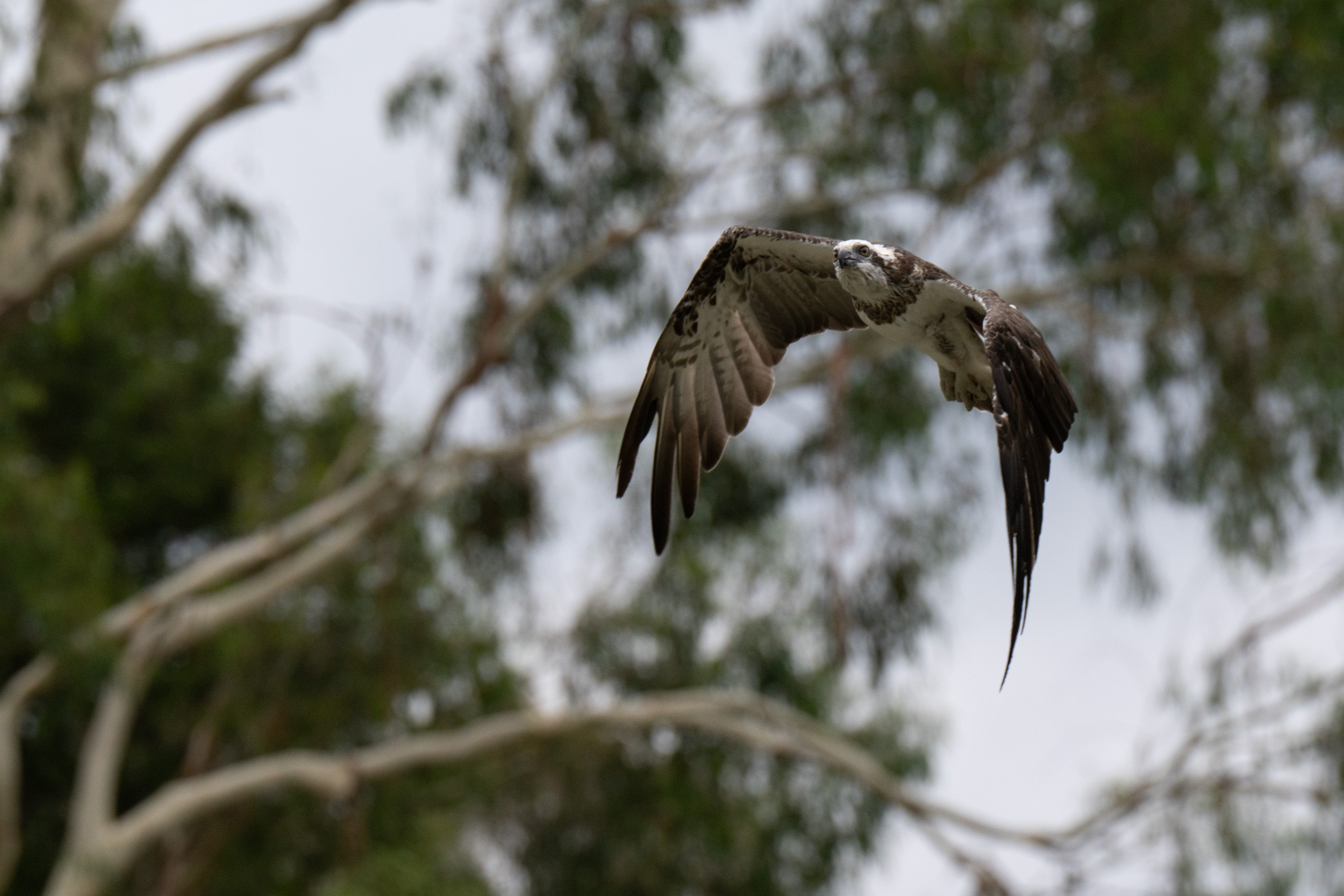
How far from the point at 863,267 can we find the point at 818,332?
494mm

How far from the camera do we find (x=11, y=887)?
9672mm

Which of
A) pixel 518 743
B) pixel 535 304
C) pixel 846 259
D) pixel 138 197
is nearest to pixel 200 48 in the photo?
pixel 138 197

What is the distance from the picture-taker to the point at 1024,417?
6.91ft

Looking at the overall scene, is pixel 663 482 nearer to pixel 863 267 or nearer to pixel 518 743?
pixel 863 267

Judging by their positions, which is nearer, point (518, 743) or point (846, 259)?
point (846, 259)

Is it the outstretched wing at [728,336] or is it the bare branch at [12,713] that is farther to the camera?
the bare branch at [12,713]

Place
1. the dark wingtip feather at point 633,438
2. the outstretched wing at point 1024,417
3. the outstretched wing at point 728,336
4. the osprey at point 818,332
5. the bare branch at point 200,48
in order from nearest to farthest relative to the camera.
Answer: the outstretched wing at point 1024,417 → the osprey at point 818,332 → the dark wingtip feather at point 633,438 → the outstretched wing at point 728,336 → the bare branch at point 200,48

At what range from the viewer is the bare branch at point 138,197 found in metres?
6.32

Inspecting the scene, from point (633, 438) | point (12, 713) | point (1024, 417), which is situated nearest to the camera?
point (1024, 417)

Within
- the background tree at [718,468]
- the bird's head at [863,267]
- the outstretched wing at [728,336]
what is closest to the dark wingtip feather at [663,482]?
the outstretched wing at [728,336]

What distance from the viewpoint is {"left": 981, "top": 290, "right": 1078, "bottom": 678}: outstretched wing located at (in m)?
1.93

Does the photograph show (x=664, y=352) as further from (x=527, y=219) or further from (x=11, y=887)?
(x=11, y=887)

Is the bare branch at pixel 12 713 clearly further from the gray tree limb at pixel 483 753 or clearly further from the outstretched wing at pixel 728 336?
the outstretched wing at pixel 728 336

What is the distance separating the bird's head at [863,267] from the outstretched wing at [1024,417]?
1.01 ft
